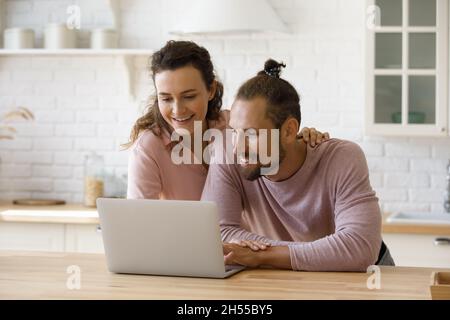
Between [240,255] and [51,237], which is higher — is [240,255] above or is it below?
above

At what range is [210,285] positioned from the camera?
2029 millimetres

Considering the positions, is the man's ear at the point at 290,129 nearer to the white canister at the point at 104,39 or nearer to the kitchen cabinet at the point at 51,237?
the kitchen cabinet at the point at 51,237

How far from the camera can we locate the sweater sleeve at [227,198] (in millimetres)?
2396

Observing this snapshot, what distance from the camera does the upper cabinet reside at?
412cm

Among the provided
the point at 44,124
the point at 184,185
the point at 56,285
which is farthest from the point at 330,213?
the point at 44,124

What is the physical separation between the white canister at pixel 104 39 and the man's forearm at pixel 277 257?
2.55m

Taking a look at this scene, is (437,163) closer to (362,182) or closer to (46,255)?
(362,182)

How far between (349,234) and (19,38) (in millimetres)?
2932

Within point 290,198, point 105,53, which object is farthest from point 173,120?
point 105,53

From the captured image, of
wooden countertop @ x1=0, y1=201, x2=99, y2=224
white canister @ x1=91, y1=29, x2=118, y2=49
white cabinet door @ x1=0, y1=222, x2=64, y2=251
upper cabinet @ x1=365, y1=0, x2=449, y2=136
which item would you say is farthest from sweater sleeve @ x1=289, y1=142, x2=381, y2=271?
white canister @ x1=91, y1=29, x2=118, y2=49

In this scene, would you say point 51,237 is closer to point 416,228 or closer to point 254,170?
point 416,228

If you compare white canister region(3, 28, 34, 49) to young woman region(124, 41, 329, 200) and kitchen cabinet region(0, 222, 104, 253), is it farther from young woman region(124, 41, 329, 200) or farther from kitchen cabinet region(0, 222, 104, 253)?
young woman region(124, 41, 329, 200)

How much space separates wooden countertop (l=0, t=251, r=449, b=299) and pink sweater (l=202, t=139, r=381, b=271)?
0.20 ft

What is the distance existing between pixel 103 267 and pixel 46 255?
318 millimetres
